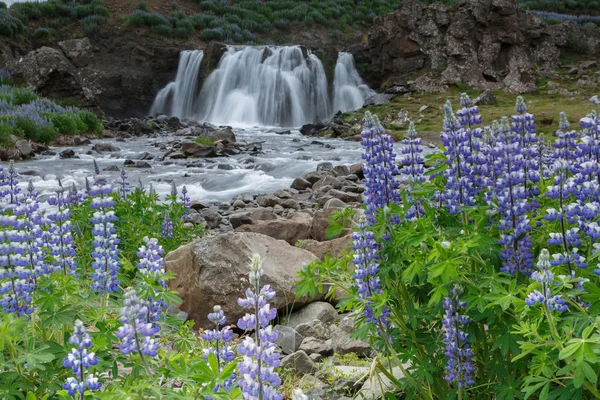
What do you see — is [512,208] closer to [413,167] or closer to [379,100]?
[413,167]

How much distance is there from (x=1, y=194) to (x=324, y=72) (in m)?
21.3

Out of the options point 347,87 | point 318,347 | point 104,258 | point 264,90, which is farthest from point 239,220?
point 347,87

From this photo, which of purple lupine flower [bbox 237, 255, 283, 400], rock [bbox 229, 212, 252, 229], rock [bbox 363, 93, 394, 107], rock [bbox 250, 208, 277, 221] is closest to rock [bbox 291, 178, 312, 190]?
rock [bbox 250, 208, 277, 221]

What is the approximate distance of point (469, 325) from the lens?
2160mm

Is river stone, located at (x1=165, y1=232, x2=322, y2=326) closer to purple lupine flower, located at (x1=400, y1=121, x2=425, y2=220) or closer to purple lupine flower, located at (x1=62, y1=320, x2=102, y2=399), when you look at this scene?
purple lupine flower, located at (x1=400, y1=121, x2=425, y2=220)

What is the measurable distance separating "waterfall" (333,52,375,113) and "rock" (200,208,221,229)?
15656 mm

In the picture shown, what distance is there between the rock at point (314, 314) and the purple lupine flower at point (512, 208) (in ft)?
6.51

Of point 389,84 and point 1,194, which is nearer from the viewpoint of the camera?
point 1,194

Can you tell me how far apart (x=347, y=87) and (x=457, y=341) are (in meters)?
22.5

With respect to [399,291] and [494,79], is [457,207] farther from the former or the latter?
[494,79]

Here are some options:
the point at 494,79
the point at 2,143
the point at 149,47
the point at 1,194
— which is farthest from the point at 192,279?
the point at 149,47

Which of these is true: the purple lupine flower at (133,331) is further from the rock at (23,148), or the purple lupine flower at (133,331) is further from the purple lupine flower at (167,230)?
the rock at (23,148)

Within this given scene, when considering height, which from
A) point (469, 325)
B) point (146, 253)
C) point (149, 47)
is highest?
point (149, 47)

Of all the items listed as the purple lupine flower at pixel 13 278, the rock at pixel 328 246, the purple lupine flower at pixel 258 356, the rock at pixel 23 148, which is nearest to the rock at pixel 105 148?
the rock at pixel 23 148
